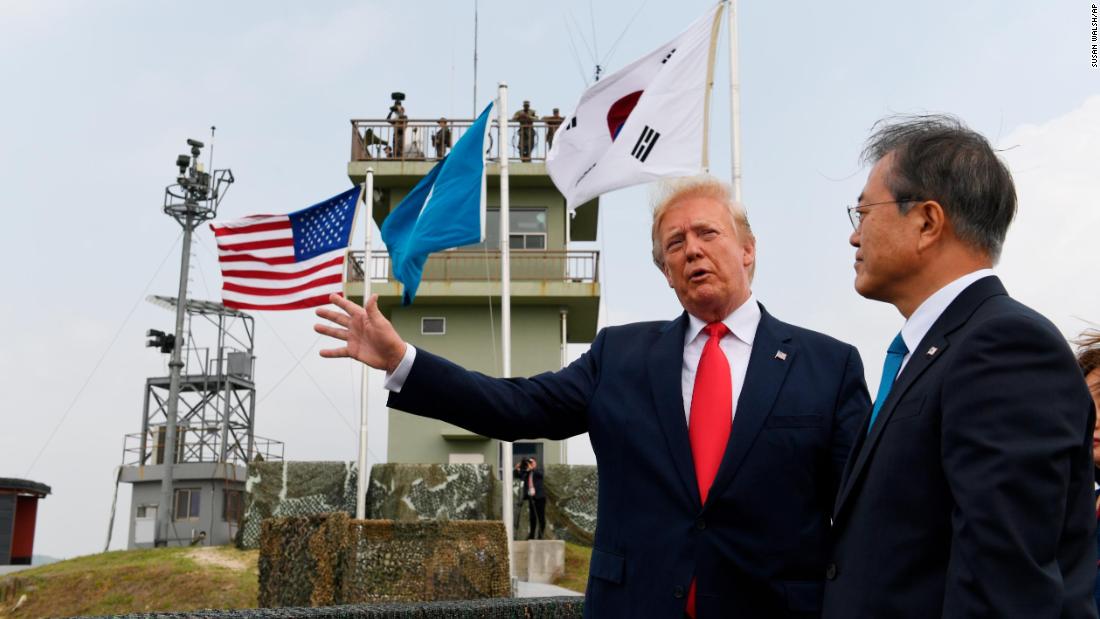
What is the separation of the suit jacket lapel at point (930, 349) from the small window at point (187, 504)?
1664 inches

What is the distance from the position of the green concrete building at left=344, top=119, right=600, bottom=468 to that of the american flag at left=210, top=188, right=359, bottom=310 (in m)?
9.14

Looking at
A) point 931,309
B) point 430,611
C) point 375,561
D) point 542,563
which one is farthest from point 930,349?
point 542,563

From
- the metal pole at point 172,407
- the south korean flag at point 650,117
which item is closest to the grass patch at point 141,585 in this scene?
the south korean flag at point 650,117

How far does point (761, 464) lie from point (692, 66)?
29.7 feet

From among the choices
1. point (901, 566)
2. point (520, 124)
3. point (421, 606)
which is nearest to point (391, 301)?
point (520, 124)

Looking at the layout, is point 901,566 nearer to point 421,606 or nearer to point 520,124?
point 421,606

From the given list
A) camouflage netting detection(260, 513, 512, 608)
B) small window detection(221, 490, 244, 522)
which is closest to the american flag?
camouflage netting detection(260, 513, 512, 608)

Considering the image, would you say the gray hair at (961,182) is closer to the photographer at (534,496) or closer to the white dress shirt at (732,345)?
the white dress shirt at (732,345)

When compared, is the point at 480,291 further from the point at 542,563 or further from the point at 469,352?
the point at 542,563

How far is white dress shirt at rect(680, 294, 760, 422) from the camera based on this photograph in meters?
3.92

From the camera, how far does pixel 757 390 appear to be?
378 centimetres

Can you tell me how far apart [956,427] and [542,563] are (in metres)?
19.3

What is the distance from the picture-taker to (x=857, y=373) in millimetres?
3980

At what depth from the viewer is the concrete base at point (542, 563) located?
21172mm
